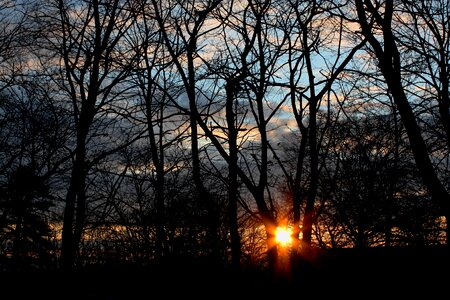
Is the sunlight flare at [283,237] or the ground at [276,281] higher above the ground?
the sunlight flare at [283,237]

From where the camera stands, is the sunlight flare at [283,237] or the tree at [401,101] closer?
the tree at [401,101]

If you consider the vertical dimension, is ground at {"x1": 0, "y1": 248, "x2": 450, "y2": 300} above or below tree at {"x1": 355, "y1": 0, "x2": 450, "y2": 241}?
below

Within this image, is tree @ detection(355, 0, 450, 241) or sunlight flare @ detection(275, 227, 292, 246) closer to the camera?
tree @ detection(355, 0, 450, 241)

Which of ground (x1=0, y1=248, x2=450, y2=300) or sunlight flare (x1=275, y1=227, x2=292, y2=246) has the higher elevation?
sunlight flare (x1=275, y1=227, x2=292, y2=246)

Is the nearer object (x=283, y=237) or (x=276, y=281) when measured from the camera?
(x=276, y=281)

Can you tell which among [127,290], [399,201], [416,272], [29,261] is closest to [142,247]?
[127,290]

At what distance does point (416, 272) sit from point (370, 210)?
526 inches

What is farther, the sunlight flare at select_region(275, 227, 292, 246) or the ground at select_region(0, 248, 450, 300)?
the sunlight flare at select_region(275, 227, 292, 246)

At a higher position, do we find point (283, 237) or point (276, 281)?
point (283, 237)

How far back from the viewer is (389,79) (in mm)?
8336

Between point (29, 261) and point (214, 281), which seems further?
point (29, 261)

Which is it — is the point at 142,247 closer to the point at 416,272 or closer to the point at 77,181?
the point at 77,181

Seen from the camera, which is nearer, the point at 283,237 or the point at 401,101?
the point at 401,101

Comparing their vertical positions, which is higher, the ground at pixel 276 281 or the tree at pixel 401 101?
the tree at pixel 401 101
